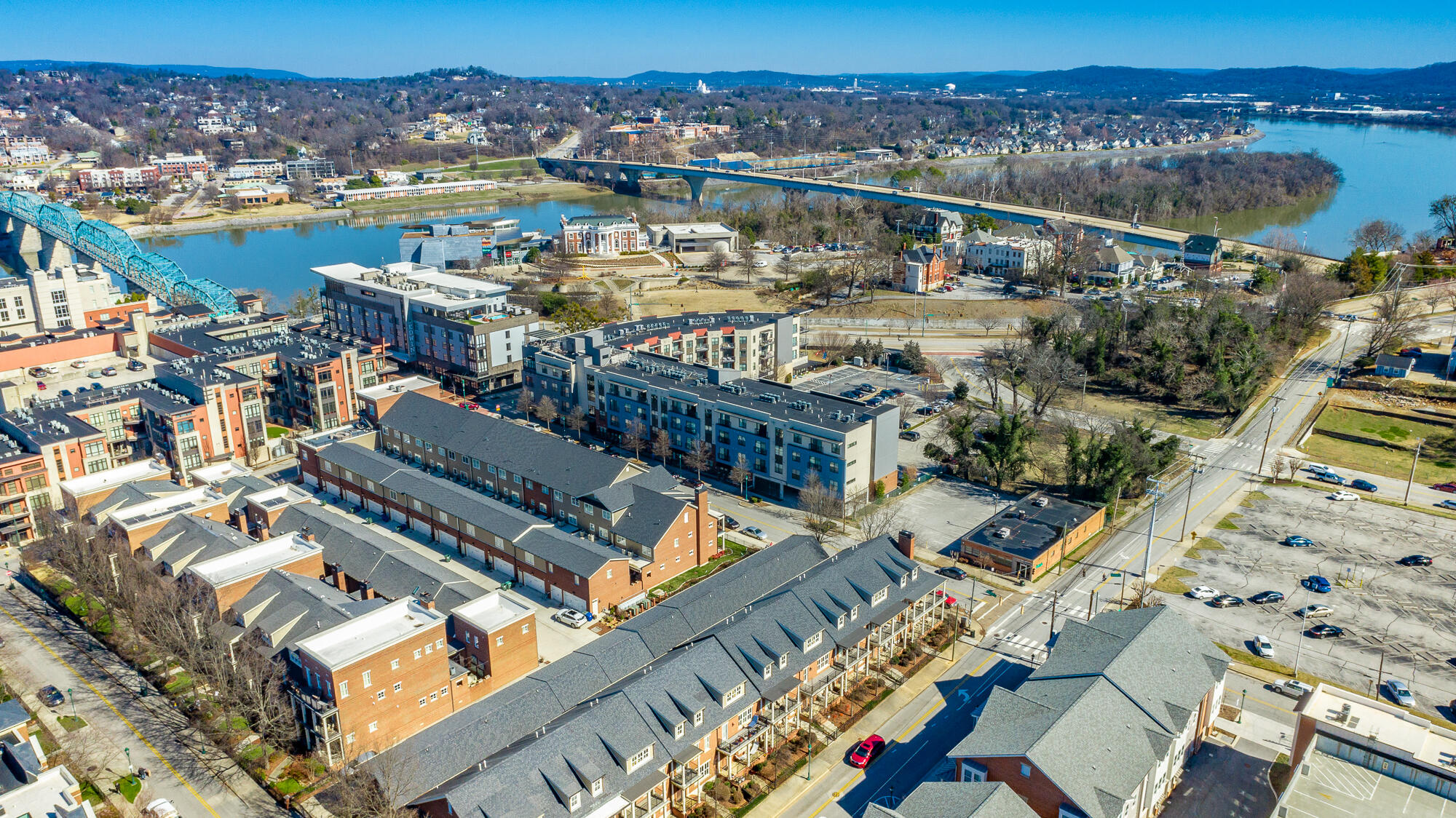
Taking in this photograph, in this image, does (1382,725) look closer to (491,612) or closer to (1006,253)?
(491,612)

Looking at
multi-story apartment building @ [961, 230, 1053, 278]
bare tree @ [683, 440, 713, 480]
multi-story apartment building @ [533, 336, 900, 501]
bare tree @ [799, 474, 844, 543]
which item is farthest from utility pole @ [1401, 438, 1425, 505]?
multi-story apartment building @ [961, 230, 1053, 278]

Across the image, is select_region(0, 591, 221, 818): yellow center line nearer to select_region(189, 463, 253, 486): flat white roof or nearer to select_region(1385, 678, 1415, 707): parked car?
select_region(189, 463, 253, 486): flat white roof

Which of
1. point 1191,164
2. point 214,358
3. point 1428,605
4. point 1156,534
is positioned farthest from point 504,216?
point 1428,605

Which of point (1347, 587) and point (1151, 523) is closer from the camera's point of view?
point (1151, 523)

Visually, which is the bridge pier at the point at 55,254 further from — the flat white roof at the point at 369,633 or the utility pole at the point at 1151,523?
the utility pole at the point at 1151,523

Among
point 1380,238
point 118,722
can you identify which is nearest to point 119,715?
point 118,722

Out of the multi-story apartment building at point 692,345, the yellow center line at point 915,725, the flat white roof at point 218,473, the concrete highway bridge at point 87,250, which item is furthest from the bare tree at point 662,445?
the concrete highway bridge at point 87,250
